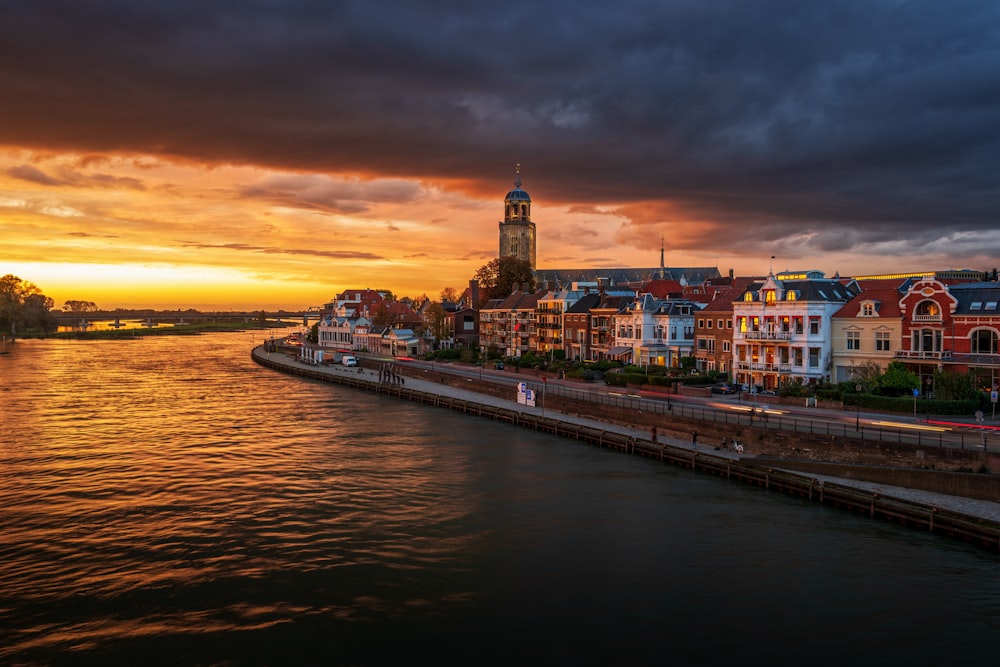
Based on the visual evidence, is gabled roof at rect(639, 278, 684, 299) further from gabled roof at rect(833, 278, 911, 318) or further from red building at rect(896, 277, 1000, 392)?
red building at rect(896, 277, 1000, 392)

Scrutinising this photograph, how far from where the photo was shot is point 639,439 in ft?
196

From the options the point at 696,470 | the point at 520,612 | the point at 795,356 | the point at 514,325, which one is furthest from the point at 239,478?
the point at 514,325

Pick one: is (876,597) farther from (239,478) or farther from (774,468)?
(239,478)

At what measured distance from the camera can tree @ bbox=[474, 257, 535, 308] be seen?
15600 centimetres

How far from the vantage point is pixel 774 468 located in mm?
49562

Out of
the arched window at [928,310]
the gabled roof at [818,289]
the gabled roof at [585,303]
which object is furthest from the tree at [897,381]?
the gabled roof at [585,303]

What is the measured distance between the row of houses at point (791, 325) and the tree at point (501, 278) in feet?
111

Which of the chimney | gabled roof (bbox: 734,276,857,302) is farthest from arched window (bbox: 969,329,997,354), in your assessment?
the chimney

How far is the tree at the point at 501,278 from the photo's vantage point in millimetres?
156000

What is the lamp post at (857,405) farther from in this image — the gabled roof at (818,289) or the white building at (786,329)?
the gabled roof at (818,289)

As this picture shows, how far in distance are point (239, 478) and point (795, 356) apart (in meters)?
52.9

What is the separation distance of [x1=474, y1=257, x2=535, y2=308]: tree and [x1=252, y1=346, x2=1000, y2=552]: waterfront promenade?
39172 mm

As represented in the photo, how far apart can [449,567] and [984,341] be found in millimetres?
50353

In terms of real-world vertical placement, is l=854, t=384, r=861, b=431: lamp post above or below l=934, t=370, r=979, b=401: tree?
below
